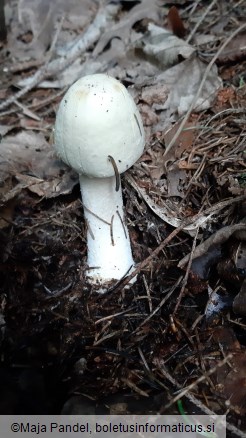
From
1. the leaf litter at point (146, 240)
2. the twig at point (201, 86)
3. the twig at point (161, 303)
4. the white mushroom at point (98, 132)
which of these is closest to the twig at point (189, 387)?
the leaf litter at point (146, 240)

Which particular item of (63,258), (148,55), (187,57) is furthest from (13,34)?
(63,258)

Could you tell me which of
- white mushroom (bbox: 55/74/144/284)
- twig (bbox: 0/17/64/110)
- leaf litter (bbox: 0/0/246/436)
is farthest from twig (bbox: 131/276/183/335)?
twig (bbox: 0/17/64/110)

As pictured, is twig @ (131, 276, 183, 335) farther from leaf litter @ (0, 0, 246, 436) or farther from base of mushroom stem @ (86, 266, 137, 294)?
base of mushroom stem @ (86, 266, 137, 294)

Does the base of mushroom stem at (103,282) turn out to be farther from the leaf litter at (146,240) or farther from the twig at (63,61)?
the twig at (63,61)

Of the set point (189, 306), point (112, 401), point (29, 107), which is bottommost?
point (112, 401)

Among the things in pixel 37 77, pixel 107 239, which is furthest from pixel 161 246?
pixel 37 77

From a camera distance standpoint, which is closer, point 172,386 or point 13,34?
point 172,386

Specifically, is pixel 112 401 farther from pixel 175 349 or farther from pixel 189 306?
pixel 189 306
